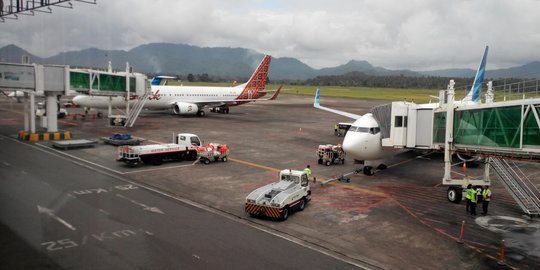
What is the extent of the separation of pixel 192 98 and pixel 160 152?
45.0 meters

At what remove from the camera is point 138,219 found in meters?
22.7

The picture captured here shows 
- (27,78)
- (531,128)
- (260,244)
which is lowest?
(260,244)

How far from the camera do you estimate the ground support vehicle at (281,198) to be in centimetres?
2319

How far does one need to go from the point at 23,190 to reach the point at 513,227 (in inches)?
1154

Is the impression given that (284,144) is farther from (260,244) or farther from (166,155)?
(260,244)

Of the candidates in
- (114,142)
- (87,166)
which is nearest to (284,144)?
(114,142)

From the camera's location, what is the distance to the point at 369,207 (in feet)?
86.5

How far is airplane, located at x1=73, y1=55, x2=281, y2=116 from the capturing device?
235 ft

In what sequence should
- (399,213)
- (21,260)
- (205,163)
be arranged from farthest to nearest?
(205,163) < (399,213) < (21,260)

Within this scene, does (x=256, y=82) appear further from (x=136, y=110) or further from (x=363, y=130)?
(x=363, y=130)

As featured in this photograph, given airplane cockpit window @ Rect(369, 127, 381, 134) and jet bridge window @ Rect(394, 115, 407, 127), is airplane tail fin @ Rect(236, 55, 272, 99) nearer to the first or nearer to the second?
airplane cockpit window @ Rect(369, 127, 381, 134)

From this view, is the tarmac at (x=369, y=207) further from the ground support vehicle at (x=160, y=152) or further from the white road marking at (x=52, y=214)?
the white road marking at (x=52, y=214)

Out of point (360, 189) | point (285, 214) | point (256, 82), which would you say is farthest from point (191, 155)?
point (256, 82)

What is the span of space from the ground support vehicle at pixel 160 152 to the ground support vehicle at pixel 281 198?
585 inches
